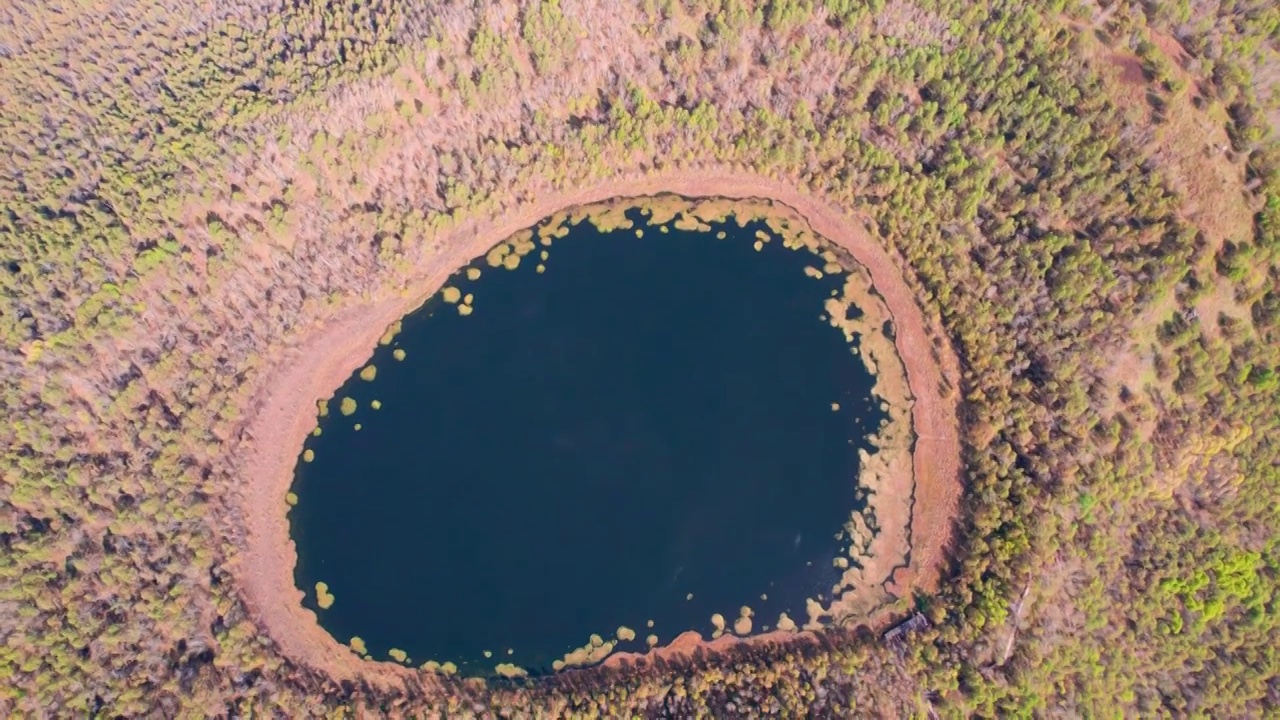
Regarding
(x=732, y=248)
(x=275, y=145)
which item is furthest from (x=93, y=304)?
(x=732, y=248)

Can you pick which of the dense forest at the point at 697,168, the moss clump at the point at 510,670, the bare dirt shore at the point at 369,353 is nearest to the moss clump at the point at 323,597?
the bare dirt shore at the point at 369,353

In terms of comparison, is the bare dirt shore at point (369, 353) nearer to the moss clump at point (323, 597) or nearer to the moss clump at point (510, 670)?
the moss clump at point (323, 597)

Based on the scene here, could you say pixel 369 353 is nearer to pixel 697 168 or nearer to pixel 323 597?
pixel 323 597

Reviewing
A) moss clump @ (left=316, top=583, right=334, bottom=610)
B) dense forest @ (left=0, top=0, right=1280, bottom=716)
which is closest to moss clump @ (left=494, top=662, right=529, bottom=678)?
dense forest @ (left=0, top=0, right=1280, bottom=716)

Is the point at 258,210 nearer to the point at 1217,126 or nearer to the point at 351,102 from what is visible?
the point at 351,102

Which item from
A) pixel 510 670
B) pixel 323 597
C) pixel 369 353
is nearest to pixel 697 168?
pixel 369 353

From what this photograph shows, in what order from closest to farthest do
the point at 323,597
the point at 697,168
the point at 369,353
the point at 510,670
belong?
the point at 510,670 → the point at 323,597 → the point at 369,353 → the point at 697,168
